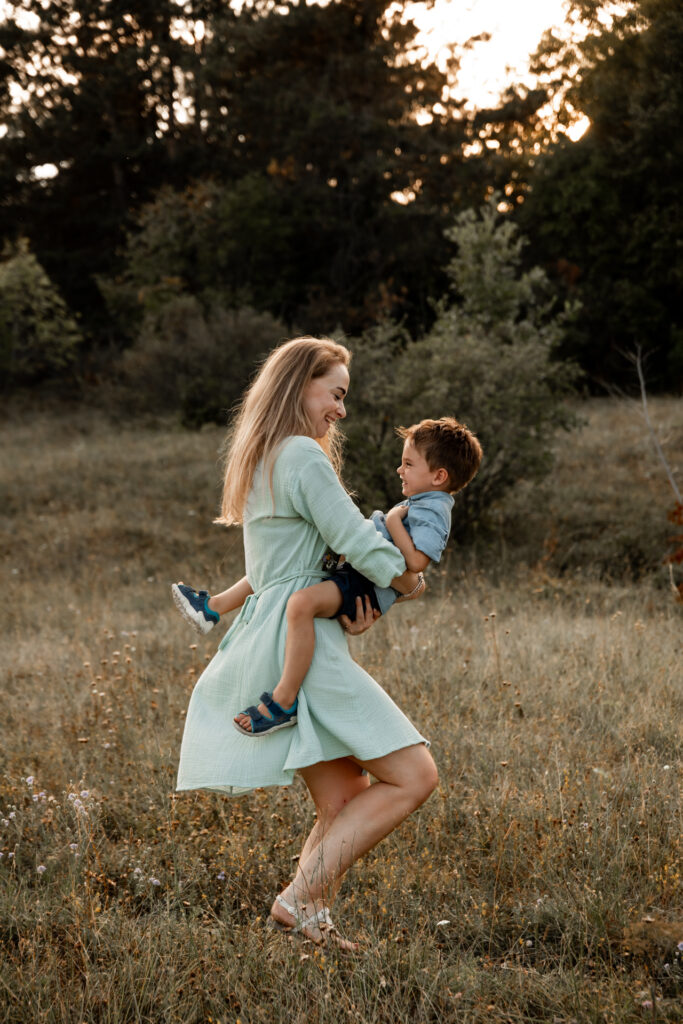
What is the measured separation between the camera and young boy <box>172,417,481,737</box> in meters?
2.63

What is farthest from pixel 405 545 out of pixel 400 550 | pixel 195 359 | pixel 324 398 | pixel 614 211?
pixel 614 211

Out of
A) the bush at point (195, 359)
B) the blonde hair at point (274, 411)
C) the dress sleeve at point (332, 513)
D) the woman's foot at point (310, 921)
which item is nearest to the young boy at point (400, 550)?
the dress sleeve at point (332, 513)

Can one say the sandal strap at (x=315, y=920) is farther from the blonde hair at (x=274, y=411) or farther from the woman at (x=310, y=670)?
the blonde hair at (x=274, y=411)

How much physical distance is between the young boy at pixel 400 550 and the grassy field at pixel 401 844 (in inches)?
29.2

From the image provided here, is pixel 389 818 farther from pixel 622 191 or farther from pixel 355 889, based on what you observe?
pixel 622 191

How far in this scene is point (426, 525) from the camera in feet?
8.83

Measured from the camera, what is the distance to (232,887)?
3373 millimetres

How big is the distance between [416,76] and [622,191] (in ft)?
21.8

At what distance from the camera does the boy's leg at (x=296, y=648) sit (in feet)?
8.61

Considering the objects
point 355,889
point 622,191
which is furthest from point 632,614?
point 622,191

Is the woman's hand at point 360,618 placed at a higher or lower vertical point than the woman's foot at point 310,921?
higher

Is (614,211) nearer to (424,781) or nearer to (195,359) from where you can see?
(195,359)

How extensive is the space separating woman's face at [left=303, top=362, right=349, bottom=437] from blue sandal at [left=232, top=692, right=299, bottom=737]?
0.82m

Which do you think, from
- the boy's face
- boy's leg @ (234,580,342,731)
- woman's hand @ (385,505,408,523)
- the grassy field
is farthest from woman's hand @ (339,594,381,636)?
the grassy field
